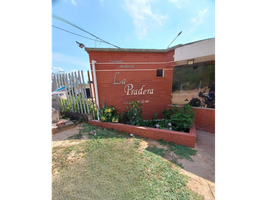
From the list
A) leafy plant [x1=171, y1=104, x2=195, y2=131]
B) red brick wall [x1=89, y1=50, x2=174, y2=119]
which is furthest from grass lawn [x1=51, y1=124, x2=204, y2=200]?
red brick wall [x1=89, y1=50, x2=174, y2=119]

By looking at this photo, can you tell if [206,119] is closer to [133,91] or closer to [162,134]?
[162,134]

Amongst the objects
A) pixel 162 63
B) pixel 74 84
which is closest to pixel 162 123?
pixel 162 63

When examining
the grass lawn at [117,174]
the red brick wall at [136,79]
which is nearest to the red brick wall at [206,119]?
the red brick wall at [136,79]

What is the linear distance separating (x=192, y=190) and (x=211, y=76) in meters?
3.92

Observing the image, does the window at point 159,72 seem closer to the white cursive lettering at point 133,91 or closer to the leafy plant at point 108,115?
the white cursive lettering at point 133,91

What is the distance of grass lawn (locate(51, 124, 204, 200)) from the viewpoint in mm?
1528

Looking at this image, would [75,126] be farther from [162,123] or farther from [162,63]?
[162,63]

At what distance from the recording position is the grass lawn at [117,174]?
5.01ft

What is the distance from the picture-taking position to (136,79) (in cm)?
412

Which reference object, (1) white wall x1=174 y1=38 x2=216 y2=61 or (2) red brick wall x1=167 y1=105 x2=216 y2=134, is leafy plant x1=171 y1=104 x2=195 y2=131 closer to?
Result: (2) red brick wall x1=167 y1=105 x2=216 y2=134

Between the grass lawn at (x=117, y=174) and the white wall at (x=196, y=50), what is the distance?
10.7 ft

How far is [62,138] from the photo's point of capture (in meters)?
3.11
